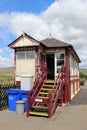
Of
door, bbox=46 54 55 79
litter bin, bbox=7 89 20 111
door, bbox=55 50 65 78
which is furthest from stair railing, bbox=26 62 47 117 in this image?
door, bbox=46 54 55 79

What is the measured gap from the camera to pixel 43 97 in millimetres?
13031

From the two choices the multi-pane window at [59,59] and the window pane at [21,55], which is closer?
the window pane at [21,55]

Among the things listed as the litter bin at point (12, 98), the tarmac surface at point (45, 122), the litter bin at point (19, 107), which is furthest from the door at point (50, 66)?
the litter bin at point (19, 107)

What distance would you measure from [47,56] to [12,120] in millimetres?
8983

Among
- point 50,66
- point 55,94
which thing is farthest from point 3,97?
point 50,66

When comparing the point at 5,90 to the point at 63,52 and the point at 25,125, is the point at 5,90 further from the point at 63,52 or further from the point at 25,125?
the point at 63,52

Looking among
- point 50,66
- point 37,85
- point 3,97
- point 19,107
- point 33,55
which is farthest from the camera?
point 50,66

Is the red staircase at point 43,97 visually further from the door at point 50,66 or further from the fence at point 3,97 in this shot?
the door at point 50,66

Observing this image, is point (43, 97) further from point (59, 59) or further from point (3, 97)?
point (59, 59)

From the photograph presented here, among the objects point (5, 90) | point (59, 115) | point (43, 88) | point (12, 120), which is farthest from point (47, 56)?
point (12, 120)

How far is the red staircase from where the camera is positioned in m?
12.1

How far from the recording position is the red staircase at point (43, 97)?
12.1 metres

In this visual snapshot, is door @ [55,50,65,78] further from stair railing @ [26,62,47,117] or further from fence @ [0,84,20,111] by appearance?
fence @ [0,84,20,111]

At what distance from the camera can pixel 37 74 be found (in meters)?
16.5
